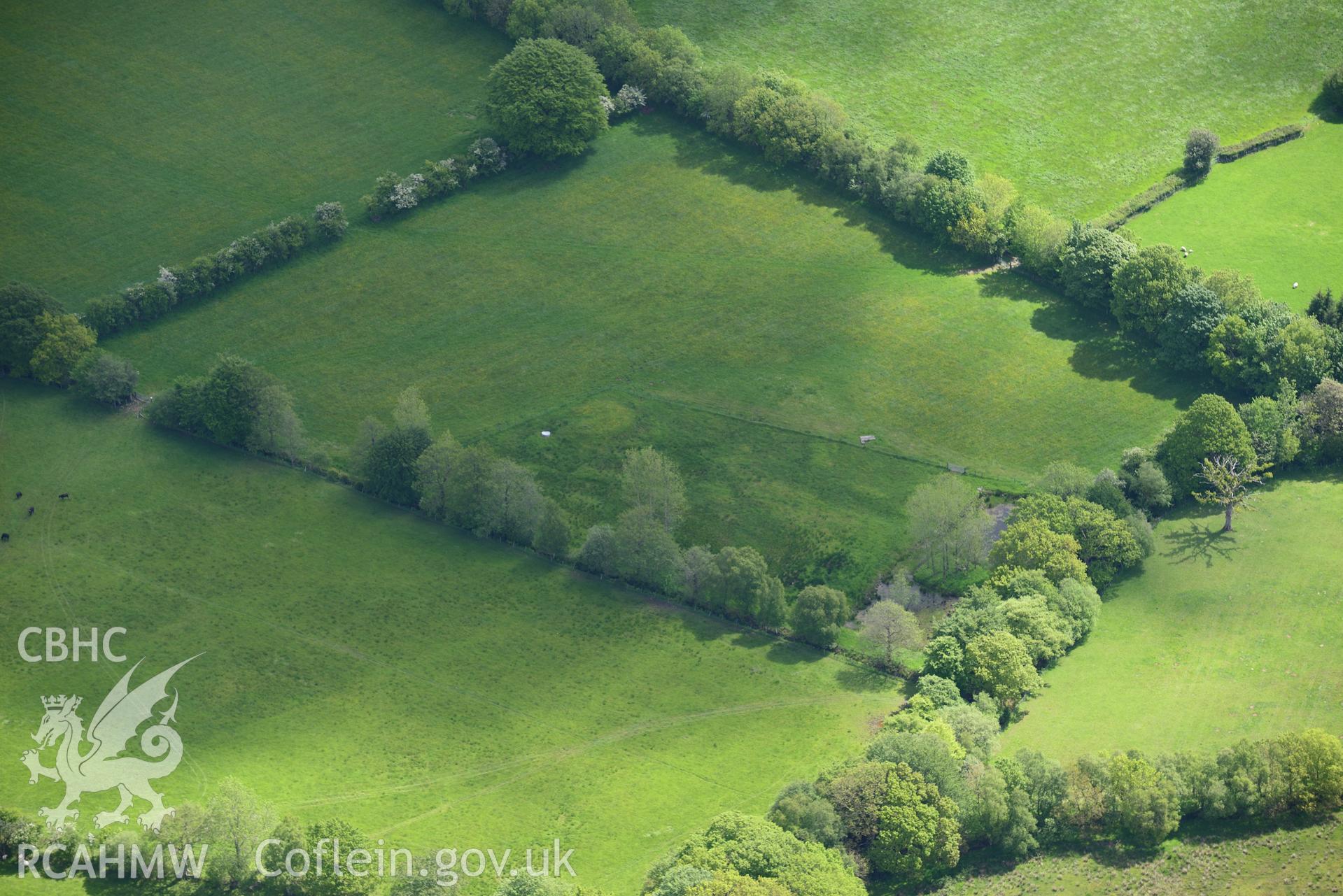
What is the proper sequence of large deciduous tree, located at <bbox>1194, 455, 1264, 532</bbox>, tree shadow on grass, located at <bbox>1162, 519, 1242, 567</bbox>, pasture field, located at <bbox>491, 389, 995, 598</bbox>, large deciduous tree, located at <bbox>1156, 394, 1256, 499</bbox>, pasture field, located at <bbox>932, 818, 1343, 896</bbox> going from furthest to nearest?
1. pasture field, located at <bbox>491, 389, 995, 598</bbox>
2. large deciduous tree, located at <bbox>1156, 394, 1256, 499</bbox>
3. large deciduous tree, located at <bbox>1194, 455, 1264, 532</bbox>
4. tree shadow on grass, located at <bbox>1162, 519, 1242, 567</bbox>
5. pasture field, located at <bbox>932, 818, 1343, 896</bbox>

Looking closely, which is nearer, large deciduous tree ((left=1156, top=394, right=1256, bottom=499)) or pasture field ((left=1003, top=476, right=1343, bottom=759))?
pasture field ((left=1003, top=476, right=1343, bottom=759))

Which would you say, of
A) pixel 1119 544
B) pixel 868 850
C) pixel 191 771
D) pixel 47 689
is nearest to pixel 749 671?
pixel 868 850

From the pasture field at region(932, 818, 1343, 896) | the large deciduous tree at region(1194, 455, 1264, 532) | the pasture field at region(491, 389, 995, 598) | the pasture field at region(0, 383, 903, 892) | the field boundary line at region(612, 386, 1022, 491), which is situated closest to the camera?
the pasture field at region(932, 818, 1343, 896)

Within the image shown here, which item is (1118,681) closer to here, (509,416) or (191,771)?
(509,416)

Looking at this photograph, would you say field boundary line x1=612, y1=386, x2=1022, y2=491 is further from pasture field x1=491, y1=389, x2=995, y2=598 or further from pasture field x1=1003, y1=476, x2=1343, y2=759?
pasture field x1=1003, y1=476, x2=1343, y2=759

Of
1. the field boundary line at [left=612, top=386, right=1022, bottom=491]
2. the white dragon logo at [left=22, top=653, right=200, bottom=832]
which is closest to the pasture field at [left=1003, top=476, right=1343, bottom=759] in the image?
the field boundary line at [left=612, top=386, right=1022, bottom=491]

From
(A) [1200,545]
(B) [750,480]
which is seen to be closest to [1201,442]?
(A) [1200,545]
